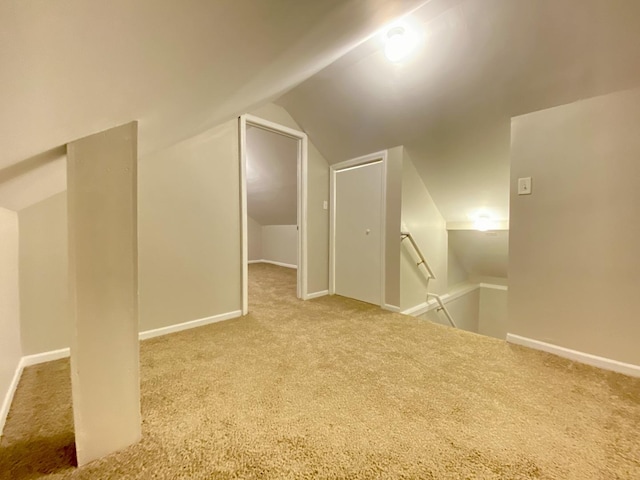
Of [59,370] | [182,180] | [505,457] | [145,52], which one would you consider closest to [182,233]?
[182,180]

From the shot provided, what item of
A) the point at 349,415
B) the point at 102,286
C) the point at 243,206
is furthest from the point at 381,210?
the point at 102,286

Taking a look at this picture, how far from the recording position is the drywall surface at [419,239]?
2.50m

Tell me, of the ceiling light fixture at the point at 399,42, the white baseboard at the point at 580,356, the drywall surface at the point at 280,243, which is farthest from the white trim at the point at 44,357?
the drywall surface at the point at 280,243

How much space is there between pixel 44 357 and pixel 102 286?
1.35m

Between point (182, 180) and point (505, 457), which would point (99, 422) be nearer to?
point (505, 457)

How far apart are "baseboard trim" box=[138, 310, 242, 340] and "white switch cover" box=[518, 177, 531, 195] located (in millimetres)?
2499

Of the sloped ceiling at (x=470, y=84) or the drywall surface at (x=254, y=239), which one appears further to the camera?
the drywall surface at (x=254, y=239)

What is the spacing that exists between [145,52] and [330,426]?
4.49 ft

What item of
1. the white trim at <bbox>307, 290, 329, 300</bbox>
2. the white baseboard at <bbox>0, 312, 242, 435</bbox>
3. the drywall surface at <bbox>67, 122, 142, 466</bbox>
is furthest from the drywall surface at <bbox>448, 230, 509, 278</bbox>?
the drywall surface at <bbox>67, 122, 142, 466</bbox>

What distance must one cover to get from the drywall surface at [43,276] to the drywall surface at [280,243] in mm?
3878

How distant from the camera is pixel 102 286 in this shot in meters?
0.85

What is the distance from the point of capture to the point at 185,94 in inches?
33.5

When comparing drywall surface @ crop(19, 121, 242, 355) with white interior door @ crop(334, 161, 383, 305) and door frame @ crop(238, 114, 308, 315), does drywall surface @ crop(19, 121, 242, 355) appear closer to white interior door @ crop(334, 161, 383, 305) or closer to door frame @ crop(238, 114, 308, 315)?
door frame @ crop(238, 114, 308, 315)

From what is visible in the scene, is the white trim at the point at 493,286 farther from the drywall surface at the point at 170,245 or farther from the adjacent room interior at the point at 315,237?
the drywall surface at the point at 170,245
